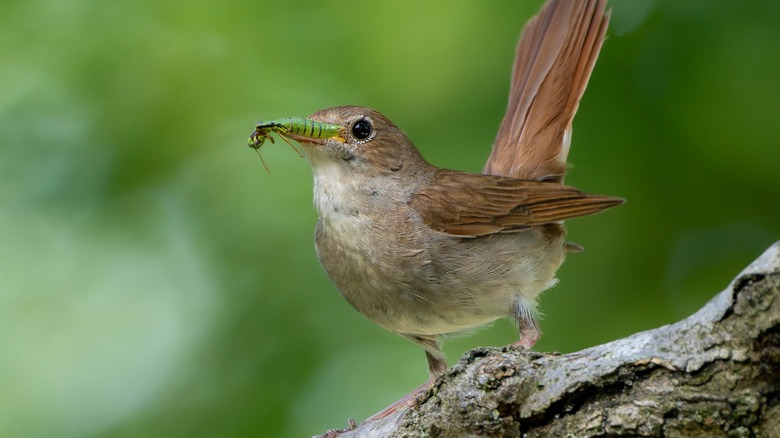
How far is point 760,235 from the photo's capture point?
5.14 metres

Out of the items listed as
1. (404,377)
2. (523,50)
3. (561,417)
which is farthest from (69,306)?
(561,417)

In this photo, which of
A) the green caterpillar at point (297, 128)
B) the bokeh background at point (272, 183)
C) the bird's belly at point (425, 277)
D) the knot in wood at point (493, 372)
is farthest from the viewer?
the bokeh background at point (272, 183)

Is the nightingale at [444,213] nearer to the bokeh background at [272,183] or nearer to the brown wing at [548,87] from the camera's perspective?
the brown wing at [548,87]

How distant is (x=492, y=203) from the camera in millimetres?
4895

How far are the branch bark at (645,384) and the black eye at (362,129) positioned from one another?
2010 mm

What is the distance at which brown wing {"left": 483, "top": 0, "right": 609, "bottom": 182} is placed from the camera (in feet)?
17.1

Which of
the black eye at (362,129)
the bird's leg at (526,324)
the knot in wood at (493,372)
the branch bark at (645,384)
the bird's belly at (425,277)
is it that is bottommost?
the branch bark at (645,384)

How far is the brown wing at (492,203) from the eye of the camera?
4707mm

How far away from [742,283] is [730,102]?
10.0ft

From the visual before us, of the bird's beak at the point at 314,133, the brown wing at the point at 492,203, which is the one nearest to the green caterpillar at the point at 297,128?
the bird's beak at the point at 314,133

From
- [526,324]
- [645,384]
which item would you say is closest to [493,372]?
[645,384]

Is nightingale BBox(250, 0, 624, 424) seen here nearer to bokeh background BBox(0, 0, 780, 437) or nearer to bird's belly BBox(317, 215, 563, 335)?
bird's belly BBox(317, 215, 563, 335)

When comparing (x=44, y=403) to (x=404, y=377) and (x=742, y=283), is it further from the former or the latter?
(x=742, y=283)

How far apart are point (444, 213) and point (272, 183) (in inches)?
67.5
